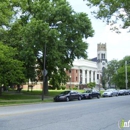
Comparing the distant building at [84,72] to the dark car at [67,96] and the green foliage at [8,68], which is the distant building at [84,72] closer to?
the dark car at [67,96]

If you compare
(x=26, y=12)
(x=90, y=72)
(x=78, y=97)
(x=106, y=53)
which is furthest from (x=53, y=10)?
(x=106, y=53)

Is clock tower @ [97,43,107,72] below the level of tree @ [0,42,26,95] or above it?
above

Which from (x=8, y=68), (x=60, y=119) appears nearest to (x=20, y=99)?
(x=8, y=68)

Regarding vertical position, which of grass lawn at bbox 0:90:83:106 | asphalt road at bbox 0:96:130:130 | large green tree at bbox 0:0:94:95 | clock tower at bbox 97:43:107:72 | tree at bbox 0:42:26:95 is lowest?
grass lawn at bbox 0:90:83:106

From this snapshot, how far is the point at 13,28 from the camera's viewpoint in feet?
115

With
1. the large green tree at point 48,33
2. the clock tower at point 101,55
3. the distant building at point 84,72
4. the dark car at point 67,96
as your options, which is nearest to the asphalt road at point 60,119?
the dark car at point 67,96

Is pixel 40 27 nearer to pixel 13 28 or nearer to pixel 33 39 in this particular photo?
pixel 33 39

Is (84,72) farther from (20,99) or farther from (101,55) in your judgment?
(20,99)

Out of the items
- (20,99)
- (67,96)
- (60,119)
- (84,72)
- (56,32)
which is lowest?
(20,99)

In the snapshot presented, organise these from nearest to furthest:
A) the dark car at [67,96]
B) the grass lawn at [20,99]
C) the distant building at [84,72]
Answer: the grass lawn at [20,99] → the dark car at [67,96] → the distant building at [84,72]

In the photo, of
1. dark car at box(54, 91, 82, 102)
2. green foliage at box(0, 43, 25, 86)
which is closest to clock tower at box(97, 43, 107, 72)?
dark car at box(54, 91, 82, 102)

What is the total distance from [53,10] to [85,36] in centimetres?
684

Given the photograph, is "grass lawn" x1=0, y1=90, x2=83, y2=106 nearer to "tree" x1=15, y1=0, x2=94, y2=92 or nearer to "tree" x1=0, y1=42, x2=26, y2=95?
"tree" x1=0, y1=42, x2=26, y2=95

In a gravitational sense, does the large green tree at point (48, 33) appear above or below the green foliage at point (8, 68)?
above
